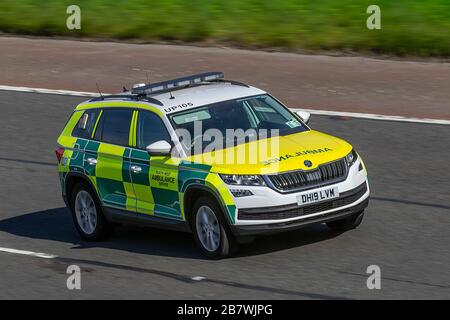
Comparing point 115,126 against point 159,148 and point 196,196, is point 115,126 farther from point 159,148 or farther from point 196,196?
point 196,196

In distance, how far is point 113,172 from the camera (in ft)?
41.7

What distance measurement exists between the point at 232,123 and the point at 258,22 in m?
11.0

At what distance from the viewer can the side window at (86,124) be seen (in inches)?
526

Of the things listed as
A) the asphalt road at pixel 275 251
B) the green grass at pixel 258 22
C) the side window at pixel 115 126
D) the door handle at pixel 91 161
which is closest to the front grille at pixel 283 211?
the asphalt road at pixel 275 251

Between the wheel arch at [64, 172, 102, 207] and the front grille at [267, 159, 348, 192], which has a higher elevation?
the front grille at [267, 159, 348, 192]

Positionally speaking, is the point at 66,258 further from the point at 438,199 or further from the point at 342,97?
the point at 342,97

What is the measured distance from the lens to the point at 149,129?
12531mm

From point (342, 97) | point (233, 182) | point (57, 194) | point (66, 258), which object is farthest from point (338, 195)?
point (342, 97)

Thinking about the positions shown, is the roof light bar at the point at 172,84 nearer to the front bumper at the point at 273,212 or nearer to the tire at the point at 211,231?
the tire at the point at 211,231

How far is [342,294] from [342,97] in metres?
8.95

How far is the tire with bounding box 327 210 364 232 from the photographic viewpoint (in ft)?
40.4
